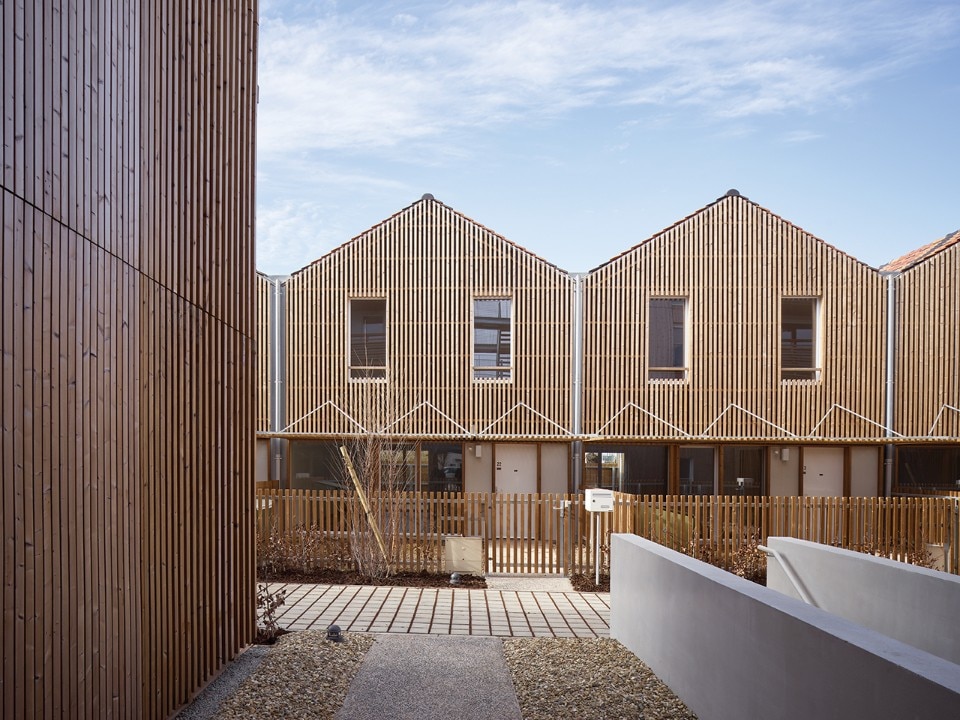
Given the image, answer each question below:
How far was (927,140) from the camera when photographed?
14.3 m

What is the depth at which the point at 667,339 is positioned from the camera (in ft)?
60.5

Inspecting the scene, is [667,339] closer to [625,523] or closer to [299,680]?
[625,523]

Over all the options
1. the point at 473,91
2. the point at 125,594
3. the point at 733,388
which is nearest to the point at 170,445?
the point at 125,594

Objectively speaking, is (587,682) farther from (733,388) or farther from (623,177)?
(733,388)

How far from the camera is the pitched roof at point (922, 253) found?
60.7 feet

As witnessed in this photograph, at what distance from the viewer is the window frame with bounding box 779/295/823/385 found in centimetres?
1825

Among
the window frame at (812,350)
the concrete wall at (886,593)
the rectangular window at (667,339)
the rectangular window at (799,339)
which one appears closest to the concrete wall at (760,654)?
the concrete wall at (886,593)

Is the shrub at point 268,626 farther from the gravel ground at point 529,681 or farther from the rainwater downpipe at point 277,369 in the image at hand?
the rainwater downpipe at point 277,369

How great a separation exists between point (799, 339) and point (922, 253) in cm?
569

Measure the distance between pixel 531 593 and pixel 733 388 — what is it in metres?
8.77

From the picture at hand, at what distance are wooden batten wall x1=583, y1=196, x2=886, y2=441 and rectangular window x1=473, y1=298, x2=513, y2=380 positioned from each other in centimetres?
184

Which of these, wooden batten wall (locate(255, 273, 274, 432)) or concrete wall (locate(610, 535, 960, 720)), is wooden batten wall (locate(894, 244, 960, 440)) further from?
wooden batten wall (locate(255, 273, 274, 432))

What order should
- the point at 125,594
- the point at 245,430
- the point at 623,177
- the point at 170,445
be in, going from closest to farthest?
the point at 125,594
the point at 170,445
the point at 245,430
the point at 623,177

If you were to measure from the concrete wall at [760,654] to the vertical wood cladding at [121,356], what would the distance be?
3.93 meters
